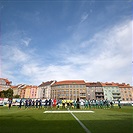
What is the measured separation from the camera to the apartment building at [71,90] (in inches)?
4303

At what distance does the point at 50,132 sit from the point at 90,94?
4199 inches

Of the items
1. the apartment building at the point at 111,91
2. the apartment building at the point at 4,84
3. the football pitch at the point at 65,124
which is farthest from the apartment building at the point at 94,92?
the football pitch at the point at 65,124

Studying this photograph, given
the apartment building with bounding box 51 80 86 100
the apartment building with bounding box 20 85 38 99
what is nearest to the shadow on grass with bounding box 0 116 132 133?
the apartment building with bounding box 51 80 86 100

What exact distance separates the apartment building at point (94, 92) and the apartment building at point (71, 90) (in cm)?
375

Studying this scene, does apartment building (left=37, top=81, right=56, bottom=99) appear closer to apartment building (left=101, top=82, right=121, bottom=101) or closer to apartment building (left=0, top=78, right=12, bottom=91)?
apartment building (left=0, top=78, right=12, bottom=91)

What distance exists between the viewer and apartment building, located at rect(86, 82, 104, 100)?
108438 millimetres

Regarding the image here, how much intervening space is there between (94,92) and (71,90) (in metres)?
18.1

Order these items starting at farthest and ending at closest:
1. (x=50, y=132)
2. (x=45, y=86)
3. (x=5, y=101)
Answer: (x=45, y=86) < (x=5, y=101) < (x=50, y=132)

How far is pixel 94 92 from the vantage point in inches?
4284

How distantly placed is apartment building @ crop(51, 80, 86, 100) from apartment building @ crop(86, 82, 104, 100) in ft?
12.3

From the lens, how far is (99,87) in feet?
360

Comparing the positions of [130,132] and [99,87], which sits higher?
[99,87]

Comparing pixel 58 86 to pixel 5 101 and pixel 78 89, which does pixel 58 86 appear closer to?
pixel 78 89

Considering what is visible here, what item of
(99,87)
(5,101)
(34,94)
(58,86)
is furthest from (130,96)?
(5,101)
